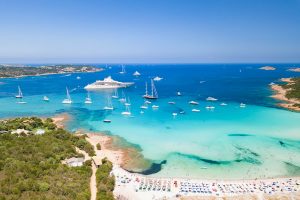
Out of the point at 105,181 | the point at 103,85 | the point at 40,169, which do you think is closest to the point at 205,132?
the point at 105,181

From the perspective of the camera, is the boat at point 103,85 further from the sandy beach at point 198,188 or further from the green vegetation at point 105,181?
the sandy beach at point 198,188

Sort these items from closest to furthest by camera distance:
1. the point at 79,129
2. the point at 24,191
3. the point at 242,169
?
the point at 24,191, the point at 242,169, the point at 79,129

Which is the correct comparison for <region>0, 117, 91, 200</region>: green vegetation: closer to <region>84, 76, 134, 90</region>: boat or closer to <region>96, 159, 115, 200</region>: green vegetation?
<region>96, 159, 115, 200</region>: green vegetation

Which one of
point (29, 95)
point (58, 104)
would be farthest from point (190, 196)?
point (29, 95)

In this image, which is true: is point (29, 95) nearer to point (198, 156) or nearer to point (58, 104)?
point (58, 104)

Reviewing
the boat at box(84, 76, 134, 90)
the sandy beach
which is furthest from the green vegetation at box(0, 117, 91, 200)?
the boat at box(84, 76, 134, 90)

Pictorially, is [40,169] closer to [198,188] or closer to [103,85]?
[198,188]

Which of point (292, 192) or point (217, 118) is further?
point (217, 118)
